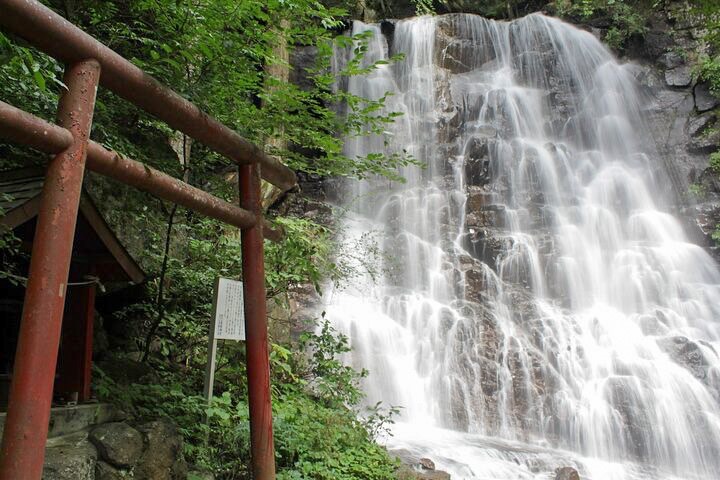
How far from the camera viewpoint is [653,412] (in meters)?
8.42

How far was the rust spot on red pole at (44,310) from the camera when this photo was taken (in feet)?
5.32

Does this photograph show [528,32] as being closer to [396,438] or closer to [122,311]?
[396,438]

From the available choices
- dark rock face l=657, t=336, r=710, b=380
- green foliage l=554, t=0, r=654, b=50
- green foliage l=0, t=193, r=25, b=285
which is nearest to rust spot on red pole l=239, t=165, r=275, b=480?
green foliage l=0, t=193, r=25, b=285

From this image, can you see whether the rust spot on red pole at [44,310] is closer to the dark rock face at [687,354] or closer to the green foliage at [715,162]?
the dark rock face at [687,354]

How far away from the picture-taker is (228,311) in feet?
13.5

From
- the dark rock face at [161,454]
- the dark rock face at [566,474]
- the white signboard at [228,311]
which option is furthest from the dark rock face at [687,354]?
the dark rock face at [161,454]

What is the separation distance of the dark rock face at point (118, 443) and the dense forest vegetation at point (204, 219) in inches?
20.7

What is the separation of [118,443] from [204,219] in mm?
3266

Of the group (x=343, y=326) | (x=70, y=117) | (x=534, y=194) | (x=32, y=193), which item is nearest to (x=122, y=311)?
(x=32, y=193)

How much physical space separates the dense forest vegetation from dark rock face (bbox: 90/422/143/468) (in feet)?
1.72

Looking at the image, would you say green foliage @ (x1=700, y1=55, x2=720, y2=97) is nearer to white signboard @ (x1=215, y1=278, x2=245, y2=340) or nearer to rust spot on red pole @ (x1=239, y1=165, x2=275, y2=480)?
white signboard @ (x1=215, y1=278, x2=245, y2=340)

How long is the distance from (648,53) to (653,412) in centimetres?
1399

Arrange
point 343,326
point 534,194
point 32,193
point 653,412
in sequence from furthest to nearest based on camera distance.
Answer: point 534,194 < point 343,326 < point 653,412 < point 32,193

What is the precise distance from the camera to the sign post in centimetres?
398
